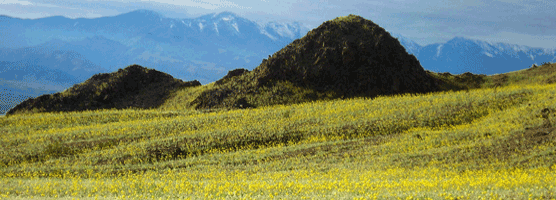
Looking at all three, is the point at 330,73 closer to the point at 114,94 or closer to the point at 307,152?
the point at 307,152

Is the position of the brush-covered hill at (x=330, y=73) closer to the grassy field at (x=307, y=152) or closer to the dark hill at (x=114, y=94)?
the grassy field at (x=307, y=152)

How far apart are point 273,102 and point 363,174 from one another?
24696 mm

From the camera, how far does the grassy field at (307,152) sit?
42.4 feet

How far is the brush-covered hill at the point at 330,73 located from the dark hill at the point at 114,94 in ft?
38.6

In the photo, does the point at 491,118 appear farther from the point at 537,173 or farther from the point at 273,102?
the point at 273,102

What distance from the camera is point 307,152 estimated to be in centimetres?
2262

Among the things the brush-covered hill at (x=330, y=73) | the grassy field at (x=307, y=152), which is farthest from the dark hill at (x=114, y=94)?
the grassy field at (x=307, y=152)

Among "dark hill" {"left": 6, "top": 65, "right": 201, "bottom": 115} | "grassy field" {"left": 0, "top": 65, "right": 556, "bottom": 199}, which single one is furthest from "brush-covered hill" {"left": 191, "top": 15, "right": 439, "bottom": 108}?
"dark hill" {"left": 6, "top": 65, "right": 201, "bottom": 115}

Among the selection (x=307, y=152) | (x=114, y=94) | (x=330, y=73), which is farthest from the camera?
(x=114, y=94)

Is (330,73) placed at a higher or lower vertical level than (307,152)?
higher

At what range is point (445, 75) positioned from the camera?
54.3 m

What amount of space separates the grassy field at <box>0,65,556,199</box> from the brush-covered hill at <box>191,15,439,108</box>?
792cm

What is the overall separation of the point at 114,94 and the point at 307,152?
136ft

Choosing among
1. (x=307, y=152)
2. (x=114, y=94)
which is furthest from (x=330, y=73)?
(x=114, y=94)
